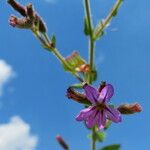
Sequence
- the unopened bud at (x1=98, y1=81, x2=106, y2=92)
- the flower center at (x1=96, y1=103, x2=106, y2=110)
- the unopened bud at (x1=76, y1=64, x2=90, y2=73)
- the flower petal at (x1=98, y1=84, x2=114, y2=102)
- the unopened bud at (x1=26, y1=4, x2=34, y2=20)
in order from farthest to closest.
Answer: the unopened bud at (x1=26, y1=4, x2=34, y2=20), the unopened bud at (x1=76, y1=64, x2=90, y2=73), the flower center at (x1=96, y1=103, x2=106, y2=110), the unopened bud at (x1=98, y1=81, x2=106, y2=92), the flower petal at (x1=98, y1=84, x2=114, y2=102)

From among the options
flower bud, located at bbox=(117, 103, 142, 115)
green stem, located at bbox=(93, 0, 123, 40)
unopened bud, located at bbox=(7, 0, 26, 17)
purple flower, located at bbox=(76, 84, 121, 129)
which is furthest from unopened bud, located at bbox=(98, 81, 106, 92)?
unopened bud, located at bbox=(7, 0, 26, 17)

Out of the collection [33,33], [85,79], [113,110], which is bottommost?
[113,110]

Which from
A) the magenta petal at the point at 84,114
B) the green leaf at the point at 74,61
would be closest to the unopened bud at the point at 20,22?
the green leaf at the point at 74,61

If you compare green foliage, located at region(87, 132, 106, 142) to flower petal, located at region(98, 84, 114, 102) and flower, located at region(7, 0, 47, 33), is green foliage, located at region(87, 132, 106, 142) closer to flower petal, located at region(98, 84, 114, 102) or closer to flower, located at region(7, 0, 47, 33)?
flower petal, located at region(98, 84, 114, 102)

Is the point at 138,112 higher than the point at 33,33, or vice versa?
the point at 33,33

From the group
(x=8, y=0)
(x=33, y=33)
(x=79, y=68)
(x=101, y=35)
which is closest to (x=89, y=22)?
(x=101, y=35)

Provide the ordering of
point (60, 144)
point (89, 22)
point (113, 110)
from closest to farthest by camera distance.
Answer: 1. point (113, 110)
2. point (89, 22)
3. point (60, 144)

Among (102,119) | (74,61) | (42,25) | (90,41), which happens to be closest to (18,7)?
(42,25)

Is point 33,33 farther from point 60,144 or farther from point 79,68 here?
A: point 60,144
